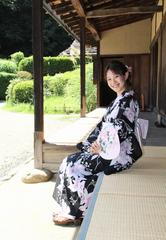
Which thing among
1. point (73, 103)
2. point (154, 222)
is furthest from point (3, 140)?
point (73, 103)

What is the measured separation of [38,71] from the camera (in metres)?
4.98

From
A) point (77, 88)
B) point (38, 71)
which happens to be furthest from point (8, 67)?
point (38, 71)

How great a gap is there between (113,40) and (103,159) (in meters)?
9.95

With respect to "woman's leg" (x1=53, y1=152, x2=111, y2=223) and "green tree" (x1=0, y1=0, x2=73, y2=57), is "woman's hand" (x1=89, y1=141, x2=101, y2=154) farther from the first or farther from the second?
"green tree" (x1=0, y1=0, x2=73, y2=57)

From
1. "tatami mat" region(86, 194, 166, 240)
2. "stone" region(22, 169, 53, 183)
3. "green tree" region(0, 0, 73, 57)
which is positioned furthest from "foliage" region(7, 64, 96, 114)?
"green tree" region(0, 0, 73, 57)

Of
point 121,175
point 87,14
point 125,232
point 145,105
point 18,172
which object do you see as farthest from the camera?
point 145,105

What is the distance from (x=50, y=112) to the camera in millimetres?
16234

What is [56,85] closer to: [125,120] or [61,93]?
[61,93]

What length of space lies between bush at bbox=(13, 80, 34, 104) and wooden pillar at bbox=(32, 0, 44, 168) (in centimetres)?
1373

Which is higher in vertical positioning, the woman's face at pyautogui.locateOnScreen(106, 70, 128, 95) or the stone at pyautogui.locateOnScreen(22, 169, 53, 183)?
the woman's face at pyautogui.locateOnScreen(106, 70, 128, 95)

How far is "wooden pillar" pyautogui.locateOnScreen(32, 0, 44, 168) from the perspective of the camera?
4.96 m

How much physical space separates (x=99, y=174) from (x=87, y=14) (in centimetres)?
600

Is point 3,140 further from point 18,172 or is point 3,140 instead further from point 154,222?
point 154,222

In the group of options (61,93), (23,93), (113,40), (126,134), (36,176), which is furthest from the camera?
(61,93)
